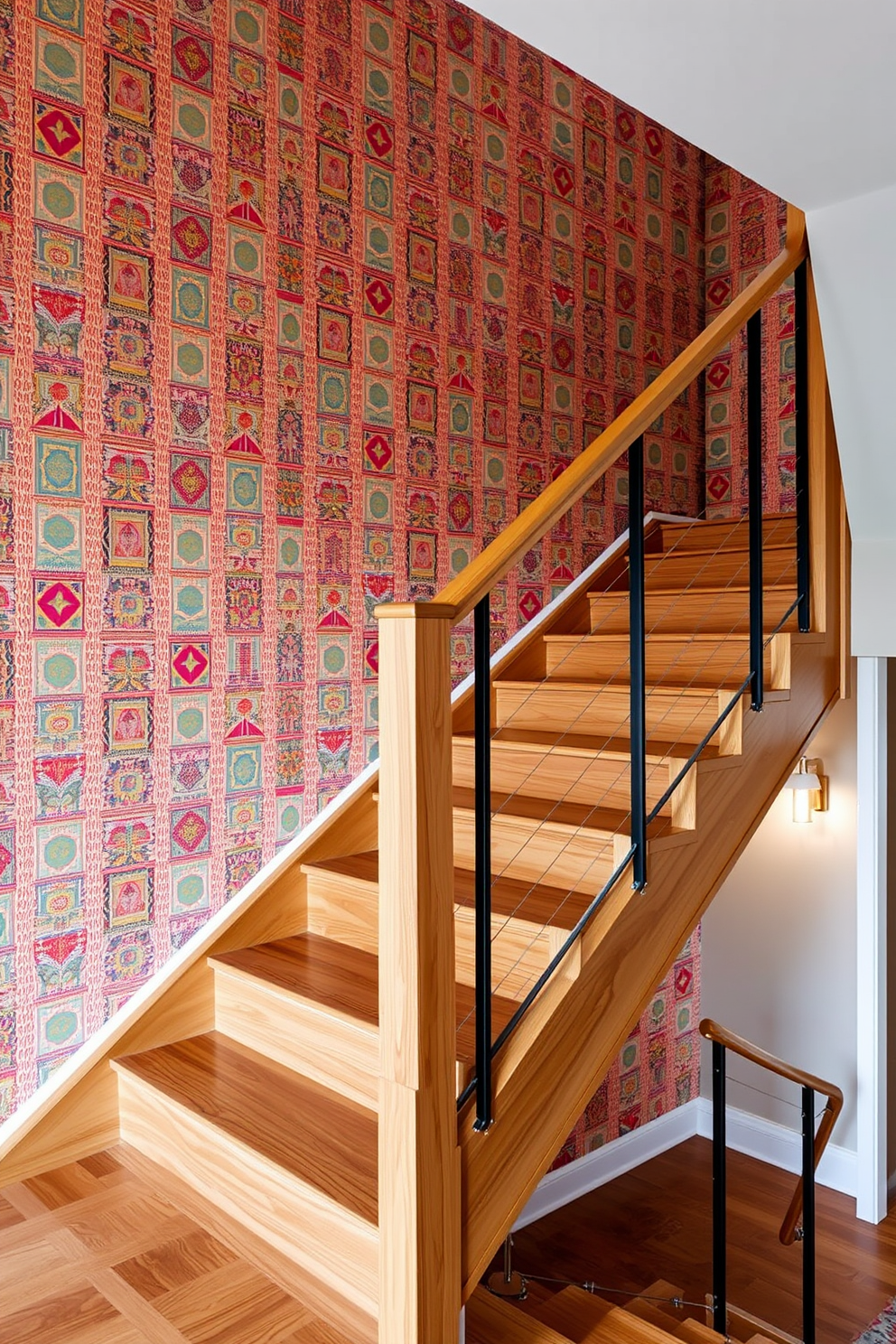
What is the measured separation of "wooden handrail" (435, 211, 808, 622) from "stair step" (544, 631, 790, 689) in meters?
0.73

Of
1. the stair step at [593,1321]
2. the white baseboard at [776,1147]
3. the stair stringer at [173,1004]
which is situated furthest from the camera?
the white baseboard at [776,1147]

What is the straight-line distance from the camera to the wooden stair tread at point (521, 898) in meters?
2.11

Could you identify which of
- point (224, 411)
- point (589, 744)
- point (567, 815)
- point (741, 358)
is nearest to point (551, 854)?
point (567, 815)

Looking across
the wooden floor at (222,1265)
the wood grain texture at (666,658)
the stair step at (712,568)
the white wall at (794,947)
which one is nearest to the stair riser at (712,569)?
the stair step at (712,568)

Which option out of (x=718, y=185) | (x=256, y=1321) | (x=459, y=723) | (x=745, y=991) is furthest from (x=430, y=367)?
(x=745, y=991)

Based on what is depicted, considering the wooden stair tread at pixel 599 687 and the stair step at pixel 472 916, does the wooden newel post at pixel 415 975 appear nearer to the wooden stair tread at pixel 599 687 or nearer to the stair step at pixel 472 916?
the stair step at pixel 472 916

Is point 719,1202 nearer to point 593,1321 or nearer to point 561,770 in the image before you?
point 593,1321

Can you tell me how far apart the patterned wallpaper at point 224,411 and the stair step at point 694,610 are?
0.77 ft

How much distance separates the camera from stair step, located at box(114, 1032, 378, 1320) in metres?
1.76

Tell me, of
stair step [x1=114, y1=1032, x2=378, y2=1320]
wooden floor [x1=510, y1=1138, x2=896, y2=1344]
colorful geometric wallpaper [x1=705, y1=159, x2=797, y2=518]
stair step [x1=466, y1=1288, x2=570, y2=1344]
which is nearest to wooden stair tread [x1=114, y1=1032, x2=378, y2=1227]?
stair step [x1=114, y1=1032, x2=378, y2=1320]

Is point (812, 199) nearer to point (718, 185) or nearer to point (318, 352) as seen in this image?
point (318, 352)

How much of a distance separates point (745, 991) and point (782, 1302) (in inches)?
46.7

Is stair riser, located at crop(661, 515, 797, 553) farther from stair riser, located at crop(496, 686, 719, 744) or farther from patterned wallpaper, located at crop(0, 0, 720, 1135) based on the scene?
stair riser, located at crop(496, 686, 719, 744)

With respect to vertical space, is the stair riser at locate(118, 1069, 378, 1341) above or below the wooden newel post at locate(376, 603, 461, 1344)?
below
